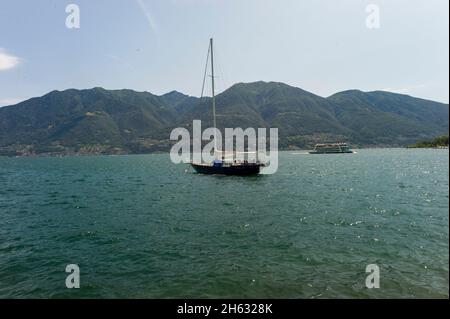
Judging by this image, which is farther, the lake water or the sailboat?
the sailboat

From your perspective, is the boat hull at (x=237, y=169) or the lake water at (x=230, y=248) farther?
the boat hull at (x=237, y=169)

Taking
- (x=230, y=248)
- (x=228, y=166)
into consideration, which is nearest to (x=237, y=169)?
(x=228, y=166)

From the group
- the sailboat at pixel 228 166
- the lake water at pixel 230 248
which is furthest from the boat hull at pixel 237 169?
the lake water at pixel 230 248

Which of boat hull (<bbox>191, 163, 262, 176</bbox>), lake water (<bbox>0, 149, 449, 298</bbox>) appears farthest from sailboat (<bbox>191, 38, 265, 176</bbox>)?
lake water (<bbox>0, 149, 449, 298</bbox>)

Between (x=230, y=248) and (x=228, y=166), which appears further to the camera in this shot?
(x=228, y=166)

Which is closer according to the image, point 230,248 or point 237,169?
point 230,248

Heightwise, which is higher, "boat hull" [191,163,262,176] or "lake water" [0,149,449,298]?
"boat hull" [191,163,262,176]

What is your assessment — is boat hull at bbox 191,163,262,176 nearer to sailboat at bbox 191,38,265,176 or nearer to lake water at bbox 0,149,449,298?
sailboat at bbox 191,38,265,176

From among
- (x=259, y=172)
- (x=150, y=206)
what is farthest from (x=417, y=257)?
(x=259, y=172)

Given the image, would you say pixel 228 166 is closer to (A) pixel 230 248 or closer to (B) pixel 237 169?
(B) pixel 237 169

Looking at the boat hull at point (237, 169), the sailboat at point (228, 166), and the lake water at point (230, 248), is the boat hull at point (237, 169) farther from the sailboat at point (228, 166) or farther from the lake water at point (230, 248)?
the lake water at point (230, 248)

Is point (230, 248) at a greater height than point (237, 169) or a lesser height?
lesser

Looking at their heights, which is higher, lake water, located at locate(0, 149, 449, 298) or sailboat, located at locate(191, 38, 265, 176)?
sailboat, located at locate(191, 38, 265, 176)

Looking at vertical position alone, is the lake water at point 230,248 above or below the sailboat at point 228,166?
below
